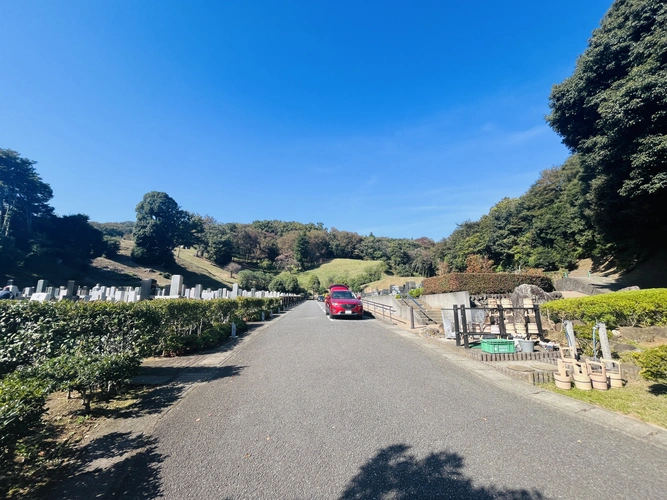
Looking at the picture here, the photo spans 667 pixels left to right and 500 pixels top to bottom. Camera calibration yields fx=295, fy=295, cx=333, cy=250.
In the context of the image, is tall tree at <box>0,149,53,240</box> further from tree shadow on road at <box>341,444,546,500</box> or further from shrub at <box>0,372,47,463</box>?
tree shadow on road at <box>341,444,546,500</box>

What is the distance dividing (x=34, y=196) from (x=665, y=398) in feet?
196

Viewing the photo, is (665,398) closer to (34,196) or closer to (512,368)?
(512,368)

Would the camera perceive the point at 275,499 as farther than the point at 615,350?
No

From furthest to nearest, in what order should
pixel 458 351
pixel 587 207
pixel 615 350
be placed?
pixel 587 207, pixel 458 351, pixel 615 350

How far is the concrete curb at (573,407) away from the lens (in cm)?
365

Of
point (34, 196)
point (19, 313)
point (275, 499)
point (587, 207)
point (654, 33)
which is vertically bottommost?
point (275, 499)

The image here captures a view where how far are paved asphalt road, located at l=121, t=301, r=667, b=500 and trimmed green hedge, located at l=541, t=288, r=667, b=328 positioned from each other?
5.69 meters

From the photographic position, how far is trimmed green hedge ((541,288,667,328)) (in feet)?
25.4

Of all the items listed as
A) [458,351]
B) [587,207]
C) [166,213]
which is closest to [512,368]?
[458,351]

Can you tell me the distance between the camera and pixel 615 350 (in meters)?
7.03

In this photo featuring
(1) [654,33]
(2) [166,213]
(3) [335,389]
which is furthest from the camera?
(2) [166,213]

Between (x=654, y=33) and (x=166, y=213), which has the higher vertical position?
(x=166, y=213)

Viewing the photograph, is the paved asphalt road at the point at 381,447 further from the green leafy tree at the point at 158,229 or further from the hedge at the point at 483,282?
the green leafy tree at the point at 158,229

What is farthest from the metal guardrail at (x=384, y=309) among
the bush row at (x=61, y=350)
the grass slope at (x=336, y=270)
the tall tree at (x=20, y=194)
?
the grass slope at (x=336, y=270)
